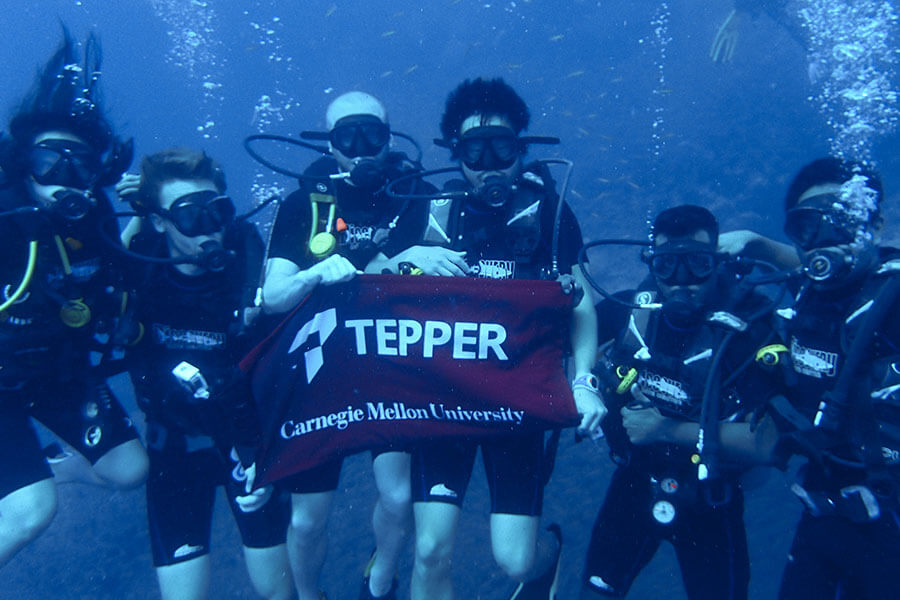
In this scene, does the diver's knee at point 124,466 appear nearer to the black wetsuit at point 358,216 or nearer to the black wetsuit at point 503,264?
the black wetsuit at point 358,216

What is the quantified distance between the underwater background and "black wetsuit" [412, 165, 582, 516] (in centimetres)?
173

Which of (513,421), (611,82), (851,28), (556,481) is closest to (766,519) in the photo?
(556,481)

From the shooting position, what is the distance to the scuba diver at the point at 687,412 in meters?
3.67

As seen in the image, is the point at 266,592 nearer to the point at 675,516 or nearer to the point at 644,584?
the point at 675,516

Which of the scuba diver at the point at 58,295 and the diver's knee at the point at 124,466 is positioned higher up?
the scuba diver at the point at 58,295

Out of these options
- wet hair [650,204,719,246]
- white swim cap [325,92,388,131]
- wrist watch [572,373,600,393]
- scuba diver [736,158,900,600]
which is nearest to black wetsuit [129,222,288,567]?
white swim cap [325,92,388,131]

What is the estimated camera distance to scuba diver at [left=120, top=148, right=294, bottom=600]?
386cm

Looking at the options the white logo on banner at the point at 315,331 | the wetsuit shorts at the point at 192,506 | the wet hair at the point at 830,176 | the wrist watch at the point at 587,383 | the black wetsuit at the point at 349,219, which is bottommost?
the wetsuit shorts at the point at 192,506

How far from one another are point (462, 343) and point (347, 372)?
2.73 ft

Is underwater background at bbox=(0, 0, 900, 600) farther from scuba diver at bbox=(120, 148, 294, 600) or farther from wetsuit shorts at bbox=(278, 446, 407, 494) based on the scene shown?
wetsuit shorts at bbox=(278, 446, 407, 494)

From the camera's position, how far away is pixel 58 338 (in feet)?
13.0

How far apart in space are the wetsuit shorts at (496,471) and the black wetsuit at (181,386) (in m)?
1.27

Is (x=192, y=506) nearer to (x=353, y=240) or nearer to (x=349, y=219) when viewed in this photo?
(x=353, y=240)

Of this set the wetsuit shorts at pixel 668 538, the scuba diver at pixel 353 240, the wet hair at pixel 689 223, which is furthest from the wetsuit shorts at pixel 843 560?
the scuba diver at pixel 353 240
